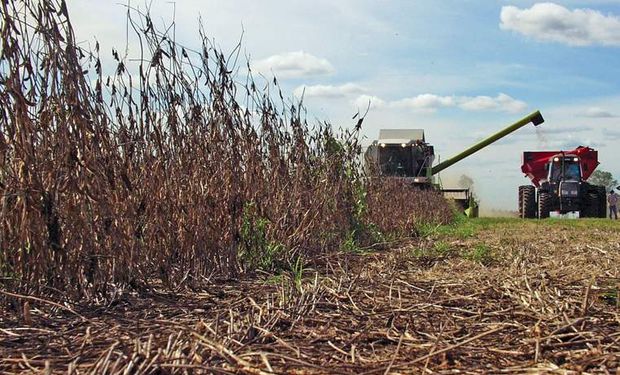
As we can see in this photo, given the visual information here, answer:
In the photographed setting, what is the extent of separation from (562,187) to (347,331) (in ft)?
67.7

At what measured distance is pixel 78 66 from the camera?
3.39 metres

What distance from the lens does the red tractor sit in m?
22.2

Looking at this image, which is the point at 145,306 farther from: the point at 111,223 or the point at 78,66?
the point at 78,66

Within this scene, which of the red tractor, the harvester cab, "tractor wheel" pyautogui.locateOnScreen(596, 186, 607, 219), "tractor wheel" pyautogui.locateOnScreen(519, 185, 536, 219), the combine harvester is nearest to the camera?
the combine harvester

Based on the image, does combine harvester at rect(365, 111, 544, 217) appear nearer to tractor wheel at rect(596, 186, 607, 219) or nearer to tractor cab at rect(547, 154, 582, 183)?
tractor cab at rect(547, 154, 582, 183)

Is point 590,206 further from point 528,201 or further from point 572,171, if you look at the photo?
point 528,201

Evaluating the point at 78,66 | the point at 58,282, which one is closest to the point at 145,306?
the point at 58,282

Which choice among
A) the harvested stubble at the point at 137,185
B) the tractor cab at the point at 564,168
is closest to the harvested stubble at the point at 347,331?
the harvested stubble at the point at 137,185

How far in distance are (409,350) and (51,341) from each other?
1299mm

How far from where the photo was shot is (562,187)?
72.4ft

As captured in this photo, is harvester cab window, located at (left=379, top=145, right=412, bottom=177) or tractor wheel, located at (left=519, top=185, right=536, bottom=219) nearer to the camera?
harvester cab window, located at (left=379, top=145, right=412, bottom=177)

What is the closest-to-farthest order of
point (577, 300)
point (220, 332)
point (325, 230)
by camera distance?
1. point (220, 332)
2. point (577, 300)
3. point (325, 230)

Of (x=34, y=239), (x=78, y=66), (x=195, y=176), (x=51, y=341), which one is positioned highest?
(x=78, y=66)

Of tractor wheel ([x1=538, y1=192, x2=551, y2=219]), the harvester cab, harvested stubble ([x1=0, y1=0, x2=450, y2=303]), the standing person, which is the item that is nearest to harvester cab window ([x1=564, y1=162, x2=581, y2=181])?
tractor wheel ([x1=538, y1=192, x2=551, y2=219])
